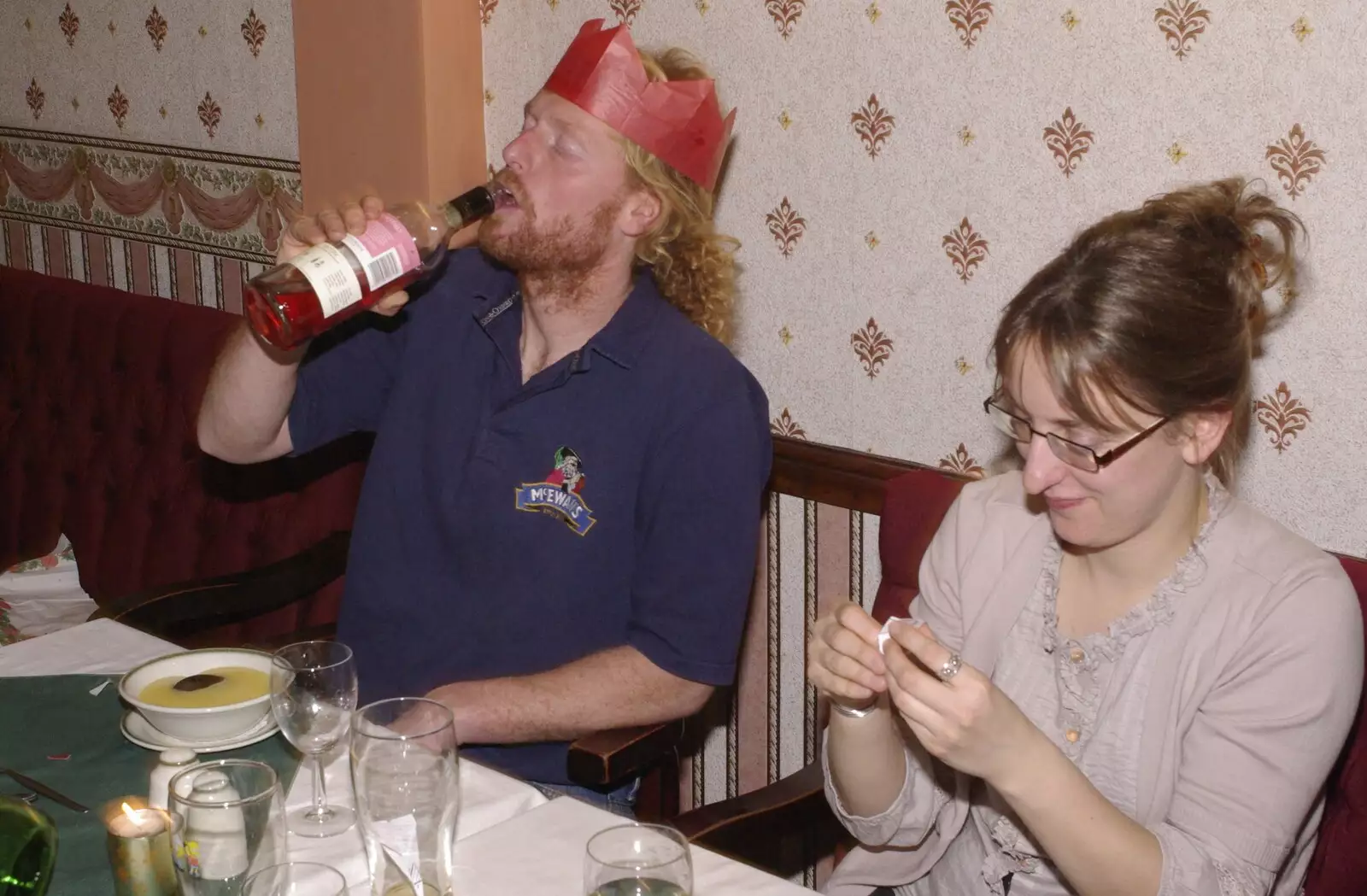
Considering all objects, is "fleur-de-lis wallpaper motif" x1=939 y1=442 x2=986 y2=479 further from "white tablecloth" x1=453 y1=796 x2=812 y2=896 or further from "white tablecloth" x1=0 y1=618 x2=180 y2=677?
"white tablecloth" x1=0 y1=618 x2=180 y2=677

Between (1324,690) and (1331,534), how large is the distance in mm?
489

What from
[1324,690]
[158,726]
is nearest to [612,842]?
[158,726]

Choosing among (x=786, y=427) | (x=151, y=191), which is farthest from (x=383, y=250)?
(x=151, y=191)

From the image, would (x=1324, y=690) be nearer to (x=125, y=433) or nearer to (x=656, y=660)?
(x=656, y=660)

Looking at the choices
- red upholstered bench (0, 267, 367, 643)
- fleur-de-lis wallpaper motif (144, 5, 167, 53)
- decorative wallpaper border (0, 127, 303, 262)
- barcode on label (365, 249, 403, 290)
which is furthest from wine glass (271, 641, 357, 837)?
fleur-de-lis wallpaper motif (144, 5, 167, 53)

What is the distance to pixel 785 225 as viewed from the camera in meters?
2.28

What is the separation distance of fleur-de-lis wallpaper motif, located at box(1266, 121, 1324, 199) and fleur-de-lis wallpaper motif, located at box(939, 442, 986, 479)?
0.59 m

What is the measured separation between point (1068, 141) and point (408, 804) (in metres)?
1.32

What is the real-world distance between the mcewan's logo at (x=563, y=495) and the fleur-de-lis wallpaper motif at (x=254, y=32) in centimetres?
153

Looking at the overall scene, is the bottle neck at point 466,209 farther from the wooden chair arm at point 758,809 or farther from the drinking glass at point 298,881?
the drinking glass at point 298,881

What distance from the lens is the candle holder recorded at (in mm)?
1200

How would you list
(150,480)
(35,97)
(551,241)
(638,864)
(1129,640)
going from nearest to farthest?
(638,864), (1129,640), (551,241), (150,480), (35,97)

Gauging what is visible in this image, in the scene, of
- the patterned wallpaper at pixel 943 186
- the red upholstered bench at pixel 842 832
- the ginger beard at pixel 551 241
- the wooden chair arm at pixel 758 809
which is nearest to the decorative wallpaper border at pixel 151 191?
the patterned wallpaper at pixel 943 186

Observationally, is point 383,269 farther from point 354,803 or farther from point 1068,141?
point 1068,141
